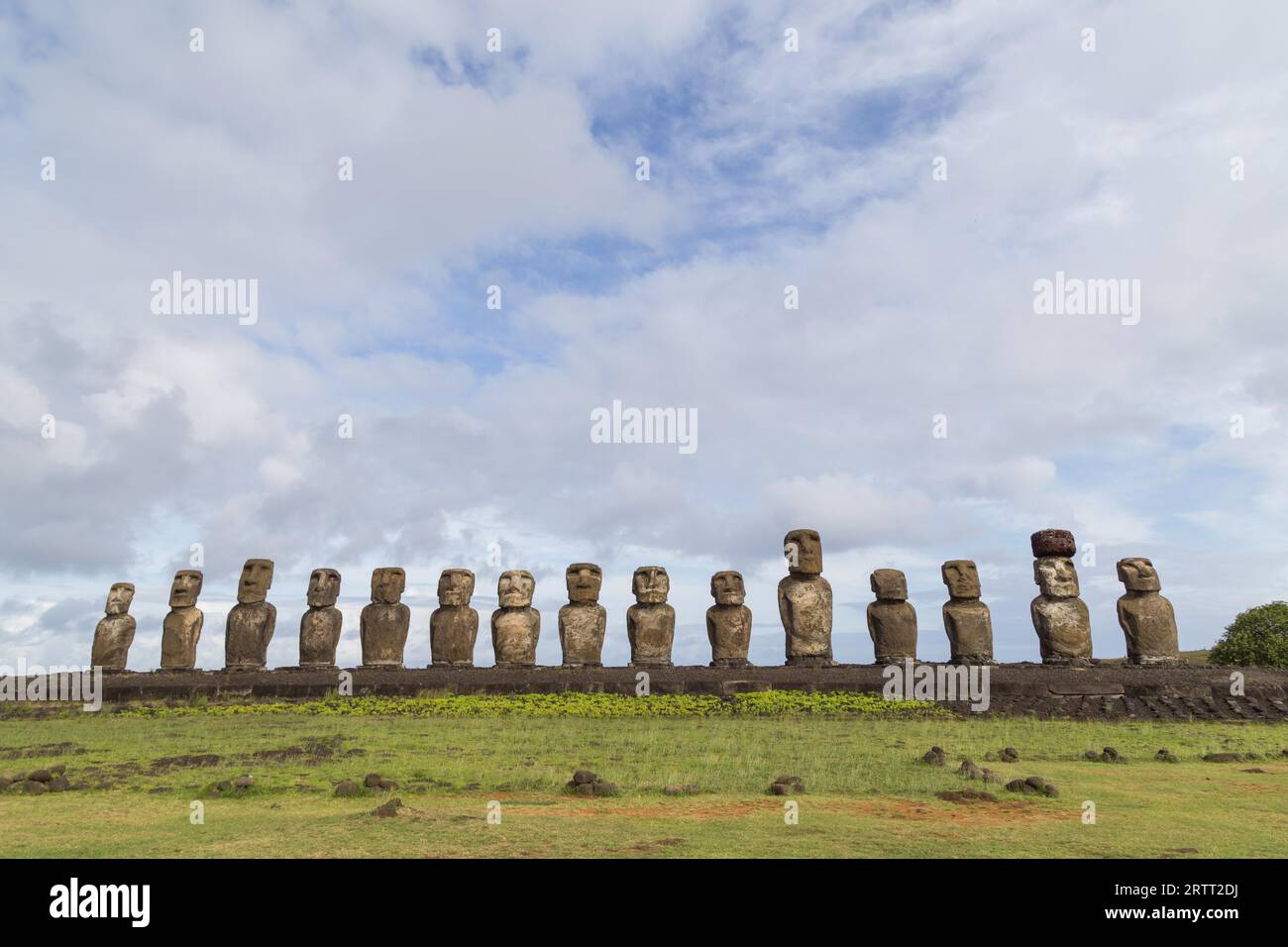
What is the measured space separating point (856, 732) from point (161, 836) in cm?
928

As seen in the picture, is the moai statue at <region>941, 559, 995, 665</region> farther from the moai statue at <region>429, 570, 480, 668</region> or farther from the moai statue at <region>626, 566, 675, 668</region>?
the moai statue at <region>429, 570, 480, 668</region>

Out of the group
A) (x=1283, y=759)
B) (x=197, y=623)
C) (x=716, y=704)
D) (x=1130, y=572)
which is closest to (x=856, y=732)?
(x=716, y=704)

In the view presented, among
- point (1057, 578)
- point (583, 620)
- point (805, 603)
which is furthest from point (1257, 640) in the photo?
point (583, 620)

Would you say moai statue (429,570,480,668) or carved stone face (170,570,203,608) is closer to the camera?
moai statue (429,570,480,668)

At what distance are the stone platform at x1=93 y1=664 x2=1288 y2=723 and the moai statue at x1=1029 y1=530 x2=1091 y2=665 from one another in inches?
24.5

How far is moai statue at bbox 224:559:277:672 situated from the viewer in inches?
882

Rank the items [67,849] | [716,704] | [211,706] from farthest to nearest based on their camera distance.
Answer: [211,706] < [716,704] < [67,849]

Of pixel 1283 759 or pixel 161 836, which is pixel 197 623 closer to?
pixel 161 836

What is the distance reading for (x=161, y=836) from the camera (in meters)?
7.00

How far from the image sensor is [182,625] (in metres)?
22.8

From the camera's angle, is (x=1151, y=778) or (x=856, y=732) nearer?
(x=1151, y=778)

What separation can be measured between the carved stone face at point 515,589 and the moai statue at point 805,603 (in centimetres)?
562

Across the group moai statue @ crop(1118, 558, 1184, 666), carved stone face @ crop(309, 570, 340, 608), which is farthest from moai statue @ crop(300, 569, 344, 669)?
moai statue @ crop(1118, 558, 1184, 666)

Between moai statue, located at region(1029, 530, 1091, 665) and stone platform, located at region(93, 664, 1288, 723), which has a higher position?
moai statue, located at region(1029, 530, 1091, 665)
